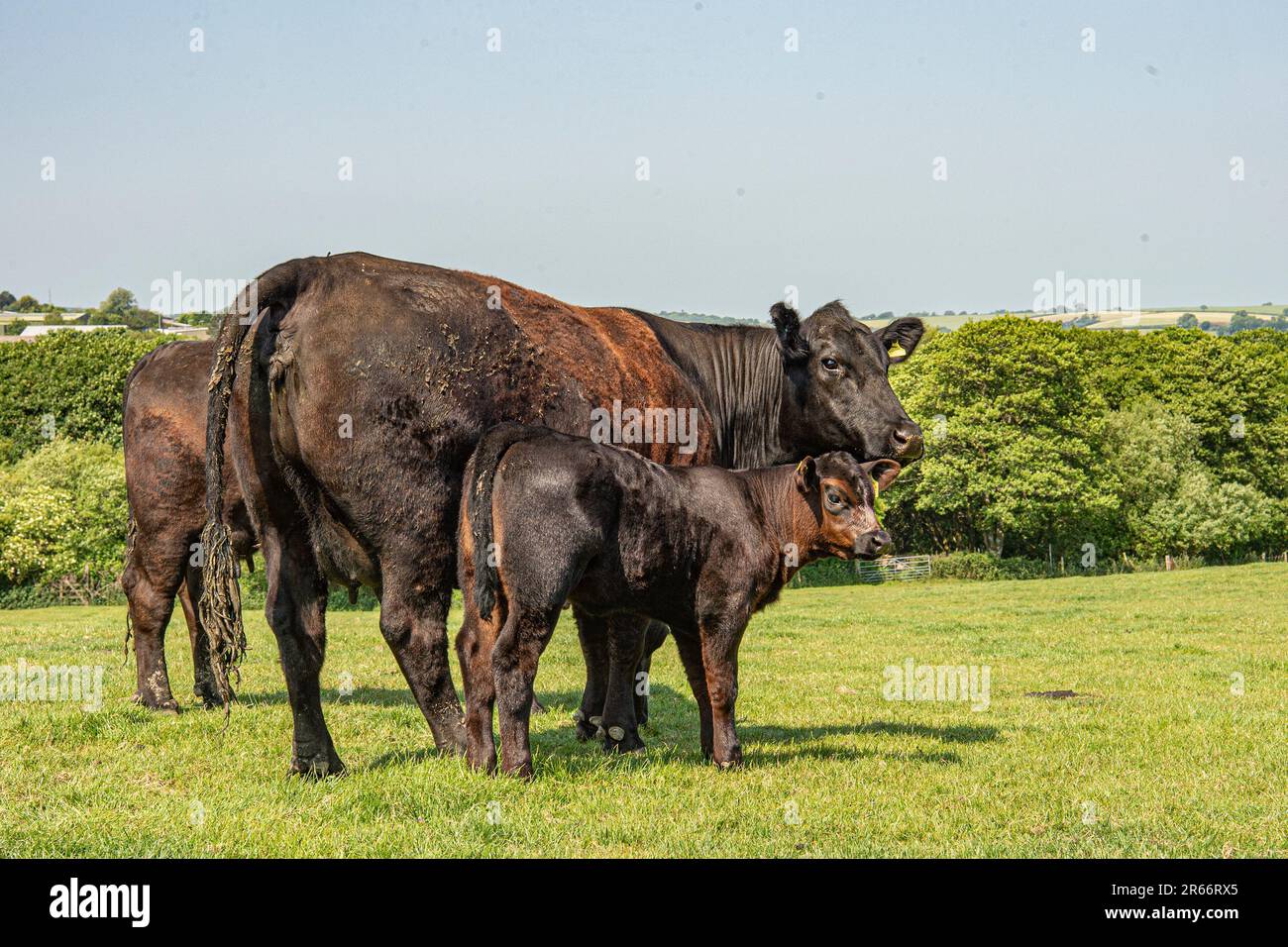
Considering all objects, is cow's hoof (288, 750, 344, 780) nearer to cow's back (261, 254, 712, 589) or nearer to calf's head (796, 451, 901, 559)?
cow's back (261, 254, 712, 589)

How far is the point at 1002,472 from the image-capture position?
55.3 m

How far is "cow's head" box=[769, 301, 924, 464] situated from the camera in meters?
9.88

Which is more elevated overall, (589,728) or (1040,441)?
(1040,441)

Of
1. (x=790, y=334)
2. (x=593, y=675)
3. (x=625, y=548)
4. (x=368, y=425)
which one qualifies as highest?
(x=790, y=334)

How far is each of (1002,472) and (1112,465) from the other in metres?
6.93

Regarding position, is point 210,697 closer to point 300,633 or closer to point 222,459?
point 300,633

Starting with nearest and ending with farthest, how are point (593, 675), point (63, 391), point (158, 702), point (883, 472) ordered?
point (883, 472)
point (593, 675)
point (158, 702)
point (63, 391)

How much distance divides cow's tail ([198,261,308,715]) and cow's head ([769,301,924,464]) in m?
4.14

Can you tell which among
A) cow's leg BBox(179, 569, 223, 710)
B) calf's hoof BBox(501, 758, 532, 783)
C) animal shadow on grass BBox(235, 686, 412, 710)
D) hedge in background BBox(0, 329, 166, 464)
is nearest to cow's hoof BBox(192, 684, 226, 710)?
cow's leg BBox(179, 569, 223, 710)

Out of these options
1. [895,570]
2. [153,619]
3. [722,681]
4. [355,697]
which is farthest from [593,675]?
[895,570]

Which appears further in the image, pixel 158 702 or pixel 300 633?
pixel 158 702

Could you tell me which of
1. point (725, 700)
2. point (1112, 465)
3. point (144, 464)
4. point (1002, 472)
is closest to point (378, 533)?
point (725, 700)

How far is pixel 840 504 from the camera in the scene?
8.44 m

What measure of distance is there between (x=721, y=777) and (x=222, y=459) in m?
3.58
